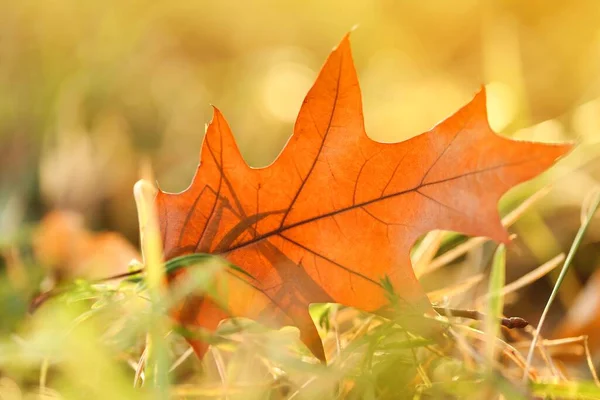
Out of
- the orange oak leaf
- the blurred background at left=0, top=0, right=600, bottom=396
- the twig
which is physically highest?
the blurred background at left=0, top=0, right=600, bottom=396

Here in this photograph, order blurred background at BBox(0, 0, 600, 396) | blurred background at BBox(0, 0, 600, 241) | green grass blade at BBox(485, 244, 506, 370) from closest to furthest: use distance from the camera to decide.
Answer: green grass blade at BBox(485, 244, 506, 370) → blurred background at BBox(0, 0, 600, 396) → blurred background at BBox(0, 0, 600, 241)

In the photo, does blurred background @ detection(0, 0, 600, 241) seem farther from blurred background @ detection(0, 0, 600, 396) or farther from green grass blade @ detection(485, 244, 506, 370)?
green grass blade @ detection(485, 244, 506, 370)

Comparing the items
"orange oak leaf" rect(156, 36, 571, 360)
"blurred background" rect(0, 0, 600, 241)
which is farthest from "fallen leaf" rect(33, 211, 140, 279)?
"orange oak leaf" rect(156, 36, 571, 360)

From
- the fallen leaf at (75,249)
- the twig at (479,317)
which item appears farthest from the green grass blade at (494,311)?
the fallen leaf at (75,249)

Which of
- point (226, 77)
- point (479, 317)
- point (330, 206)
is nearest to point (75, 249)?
point (330, 206)

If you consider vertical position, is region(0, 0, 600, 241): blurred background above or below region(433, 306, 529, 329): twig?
above

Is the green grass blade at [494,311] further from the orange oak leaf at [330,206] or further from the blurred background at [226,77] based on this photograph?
the blurred background at [226,77]

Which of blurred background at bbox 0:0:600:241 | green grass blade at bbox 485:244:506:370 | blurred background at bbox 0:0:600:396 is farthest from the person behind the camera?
blurred background at bbox 0:0:600:241
